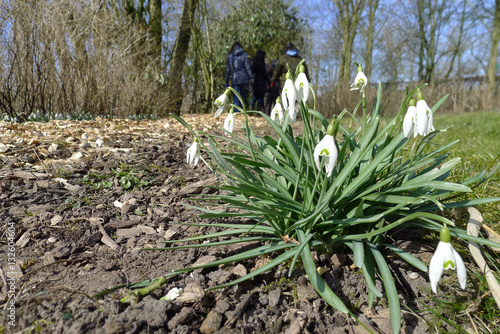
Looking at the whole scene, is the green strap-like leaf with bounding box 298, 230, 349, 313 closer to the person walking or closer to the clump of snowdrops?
the clump of snowdrops

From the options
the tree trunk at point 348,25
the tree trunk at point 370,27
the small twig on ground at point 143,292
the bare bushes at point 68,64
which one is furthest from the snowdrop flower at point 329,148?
the tree trunk at point 370,27

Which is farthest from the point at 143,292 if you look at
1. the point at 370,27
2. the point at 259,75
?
the point at 370,27

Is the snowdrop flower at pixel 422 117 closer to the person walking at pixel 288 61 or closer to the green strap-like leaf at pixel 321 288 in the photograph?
the green strap-like leaf at pixel 321 288

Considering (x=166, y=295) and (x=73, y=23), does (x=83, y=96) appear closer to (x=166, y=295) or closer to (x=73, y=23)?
(x=73, y=23)

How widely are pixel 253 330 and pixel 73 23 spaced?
253 inches

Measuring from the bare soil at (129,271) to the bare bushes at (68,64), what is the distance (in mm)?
2857

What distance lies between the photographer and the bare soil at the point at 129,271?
1.27 metres

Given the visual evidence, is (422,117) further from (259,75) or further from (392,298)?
(259,75)

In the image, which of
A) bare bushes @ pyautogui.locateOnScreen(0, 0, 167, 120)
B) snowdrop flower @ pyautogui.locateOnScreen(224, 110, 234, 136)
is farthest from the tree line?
snowdrop flower @ pyautogui.locateOnScreen(224, 110, 234, 136)

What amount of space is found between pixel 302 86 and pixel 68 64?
209 inches

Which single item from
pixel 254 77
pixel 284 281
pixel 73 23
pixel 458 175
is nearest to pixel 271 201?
pixel 284 281

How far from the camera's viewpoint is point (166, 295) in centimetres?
138

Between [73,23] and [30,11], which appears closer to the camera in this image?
[30,11]

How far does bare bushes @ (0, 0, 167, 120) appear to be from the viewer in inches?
191
